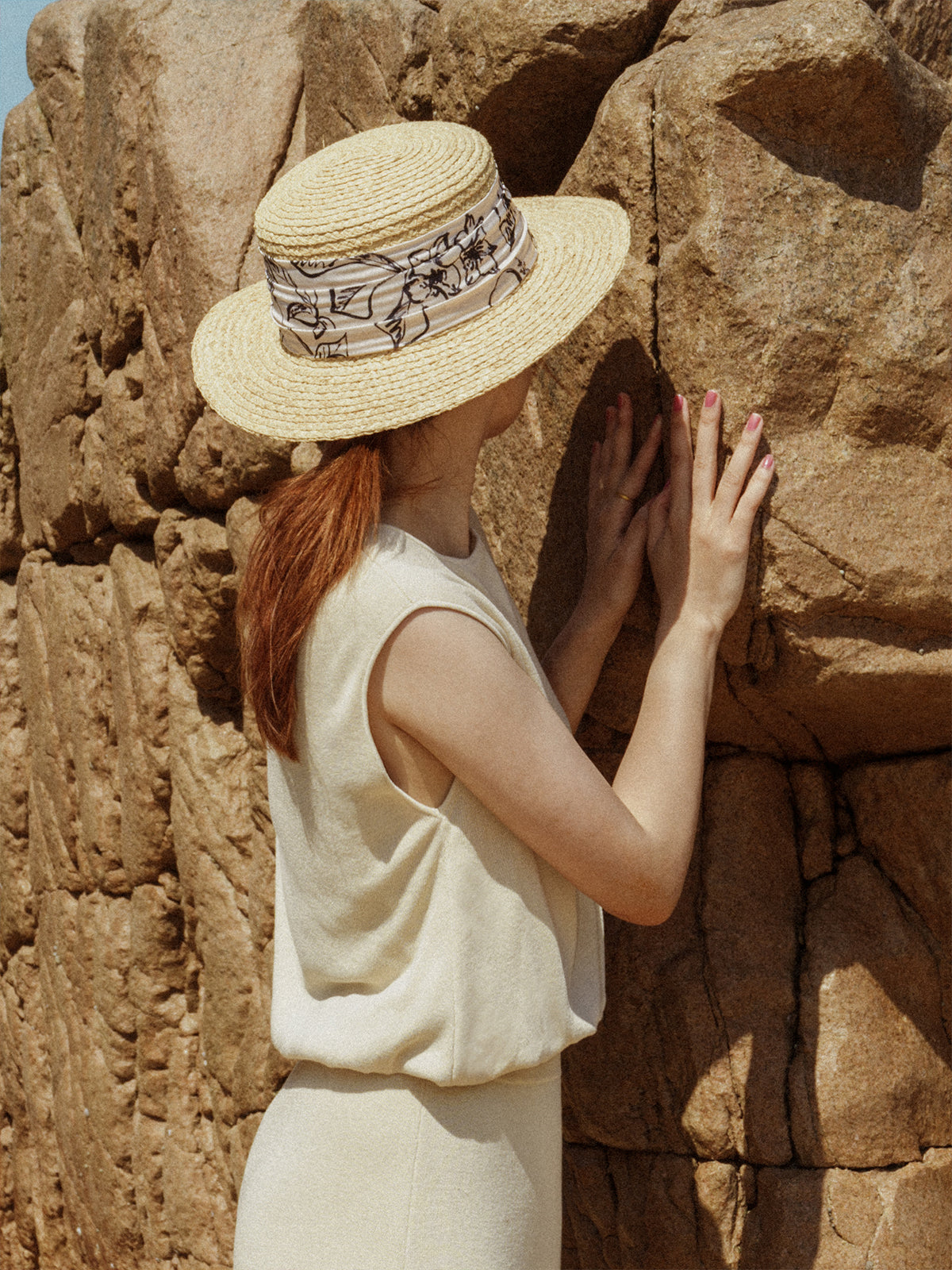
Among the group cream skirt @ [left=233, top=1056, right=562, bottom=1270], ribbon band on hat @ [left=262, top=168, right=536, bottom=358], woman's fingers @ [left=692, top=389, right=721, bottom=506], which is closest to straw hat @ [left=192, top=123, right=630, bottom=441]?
ribbon band on hat @ [left=262, top=168, right=536, bottom=358]

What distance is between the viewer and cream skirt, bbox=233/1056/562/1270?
5.33ft

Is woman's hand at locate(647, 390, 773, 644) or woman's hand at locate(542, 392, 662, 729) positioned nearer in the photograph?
woman's hand at locate(647, 390, 773, 644)

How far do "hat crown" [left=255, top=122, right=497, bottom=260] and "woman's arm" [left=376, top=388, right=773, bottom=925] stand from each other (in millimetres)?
464

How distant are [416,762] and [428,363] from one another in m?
0.49

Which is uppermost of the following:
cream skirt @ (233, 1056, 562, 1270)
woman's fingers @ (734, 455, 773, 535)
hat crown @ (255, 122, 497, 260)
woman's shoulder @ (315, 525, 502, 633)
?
hat crown @ (255, 122, 497, 260)

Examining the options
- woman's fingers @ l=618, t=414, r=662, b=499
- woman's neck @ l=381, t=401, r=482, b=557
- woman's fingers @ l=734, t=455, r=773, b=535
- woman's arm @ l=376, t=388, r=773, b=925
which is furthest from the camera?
woman's fingers @ l=618, t=414, r=662, b=499

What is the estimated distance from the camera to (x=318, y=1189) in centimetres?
167

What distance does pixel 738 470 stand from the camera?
191cm

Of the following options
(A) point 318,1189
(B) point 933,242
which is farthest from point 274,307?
(A) point 318,1189

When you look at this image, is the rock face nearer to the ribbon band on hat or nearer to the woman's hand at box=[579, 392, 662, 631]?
the woman's hand at box=[579, 392, 662, 631]

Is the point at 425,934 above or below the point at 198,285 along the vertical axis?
below

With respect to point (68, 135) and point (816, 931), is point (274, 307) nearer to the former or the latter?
point (816, 931)

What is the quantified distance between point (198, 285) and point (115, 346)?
51 centimetres

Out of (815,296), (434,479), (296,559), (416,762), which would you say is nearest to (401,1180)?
(416,762)
